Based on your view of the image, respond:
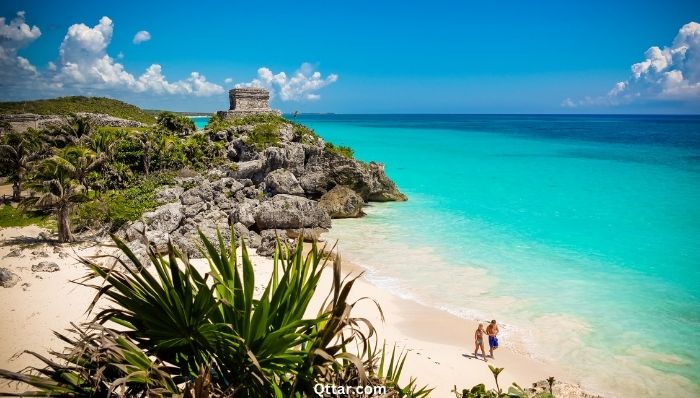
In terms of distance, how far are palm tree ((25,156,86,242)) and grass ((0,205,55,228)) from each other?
11.5 ft

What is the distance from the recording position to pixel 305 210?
59.5ft

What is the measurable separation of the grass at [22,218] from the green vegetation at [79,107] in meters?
27.6

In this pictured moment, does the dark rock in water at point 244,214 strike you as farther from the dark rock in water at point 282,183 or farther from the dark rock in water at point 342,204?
the dark rock in water at point 342,204

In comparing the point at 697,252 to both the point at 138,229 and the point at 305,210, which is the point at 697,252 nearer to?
the point at 305,210

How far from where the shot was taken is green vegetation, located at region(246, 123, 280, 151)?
25.2 m

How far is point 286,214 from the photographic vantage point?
17.1 meters

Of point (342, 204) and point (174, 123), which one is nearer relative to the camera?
point (342, 204)

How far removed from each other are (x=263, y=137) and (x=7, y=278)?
16913 millimetres

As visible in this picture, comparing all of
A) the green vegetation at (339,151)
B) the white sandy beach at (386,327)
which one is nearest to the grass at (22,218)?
the white sandy beach at (386,327)

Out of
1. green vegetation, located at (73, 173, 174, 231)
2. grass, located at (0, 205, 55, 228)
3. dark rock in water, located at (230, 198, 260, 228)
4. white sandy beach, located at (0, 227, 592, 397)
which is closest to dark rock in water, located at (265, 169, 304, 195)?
dark rock in water, located at (230, 198, 260, 228)

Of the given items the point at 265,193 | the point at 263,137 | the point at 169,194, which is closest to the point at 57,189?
the point at 169,194

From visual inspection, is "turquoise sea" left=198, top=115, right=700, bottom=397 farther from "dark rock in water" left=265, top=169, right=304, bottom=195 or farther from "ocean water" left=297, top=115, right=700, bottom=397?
"dark rock in water" left=265, top=169, right=304, bottom=195

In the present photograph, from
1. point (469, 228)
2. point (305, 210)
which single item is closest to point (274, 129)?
point (305, 210)

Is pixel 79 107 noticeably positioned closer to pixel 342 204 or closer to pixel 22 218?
pixel 22 218
